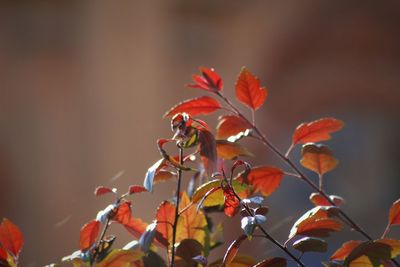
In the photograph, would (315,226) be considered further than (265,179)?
No

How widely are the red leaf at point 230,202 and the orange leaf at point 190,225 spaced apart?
57 mm

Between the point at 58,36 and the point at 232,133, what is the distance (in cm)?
253

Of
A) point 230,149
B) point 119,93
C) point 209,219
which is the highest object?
point 230,149

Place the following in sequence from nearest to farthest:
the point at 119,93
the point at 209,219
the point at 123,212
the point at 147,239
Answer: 1. the point at 147,239
2. the point at 123,212
3. the point at 209,219
4. the point at 119,93

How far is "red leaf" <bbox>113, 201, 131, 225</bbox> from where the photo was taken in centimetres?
66

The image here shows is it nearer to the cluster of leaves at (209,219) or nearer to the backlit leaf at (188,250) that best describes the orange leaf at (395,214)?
the cluster of leaves at (209,219)

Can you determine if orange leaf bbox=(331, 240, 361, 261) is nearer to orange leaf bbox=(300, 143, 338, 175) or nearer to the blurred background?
orange leaf bbox=(300, 143, 338, 175)

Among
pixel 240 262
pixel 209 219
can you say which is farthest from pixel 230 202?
pixel 209 219

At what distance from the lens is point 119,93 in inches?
121

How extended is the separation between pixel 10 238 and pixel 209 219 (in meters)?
0.23

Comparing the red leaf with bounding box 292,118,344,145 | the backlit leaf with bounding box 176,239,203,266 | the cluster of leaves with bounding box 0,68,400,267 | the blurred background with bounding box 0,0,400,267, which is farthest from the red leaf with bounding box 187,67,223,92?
the blurred background with bounding box 0,0,400,267

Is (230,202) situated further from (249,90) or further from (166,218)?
(249,90)

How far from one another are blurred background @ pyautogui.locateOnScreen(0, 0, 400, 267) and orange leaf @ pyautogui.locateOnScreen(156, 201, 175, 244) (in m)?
2.25

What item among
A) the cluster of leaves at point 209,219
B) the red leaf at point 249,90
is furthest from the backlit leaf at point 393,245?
the red leaf at point 249,90
